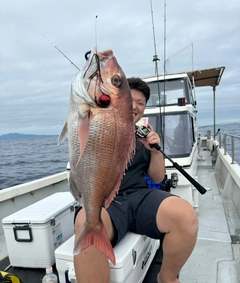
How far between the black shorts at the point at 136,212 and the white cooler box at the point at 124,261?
69 mm

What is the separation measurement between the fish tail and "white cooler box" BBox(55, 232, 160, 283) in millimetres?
267

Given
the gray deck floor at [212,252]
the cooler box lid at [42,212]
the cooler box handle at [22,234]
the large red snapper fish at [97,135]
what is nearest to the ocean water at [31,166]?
the large red snapper fish at [97,135]

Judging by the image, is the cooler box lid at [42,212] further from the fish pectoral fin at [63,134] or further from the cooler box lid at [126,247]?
the fish pectoral fin at [63,134]

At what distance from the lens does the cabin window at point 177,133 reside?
419 cm

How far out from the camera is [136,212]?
1914 mm

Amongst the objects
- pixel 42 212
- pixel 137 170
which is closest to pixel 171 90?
pixel 137 170

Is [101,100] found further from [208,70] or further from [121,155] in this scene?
[208,70]

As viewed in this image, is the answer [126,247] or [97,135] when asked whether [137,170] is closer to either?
[126,247]

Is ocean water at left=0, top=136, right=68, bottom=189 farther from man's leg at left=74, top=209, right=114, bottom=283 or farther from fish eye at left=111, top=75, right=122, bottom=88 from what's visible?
man's leg at left=74, top=209, right=114, bottom=283

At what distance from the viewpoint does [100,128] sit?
1.31 meters

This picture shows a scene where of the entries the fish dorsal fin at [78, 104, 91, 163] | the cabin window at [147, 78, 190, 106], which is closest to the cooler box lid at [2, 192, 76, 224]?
the fish dorsal fin at [78, 104, 91, 163]

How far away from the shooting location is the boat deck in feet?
7.73

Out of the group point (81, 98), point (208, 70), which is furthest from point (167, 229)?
point (208, 70)

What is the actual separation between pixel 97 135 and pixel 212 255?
2219 millimetres
